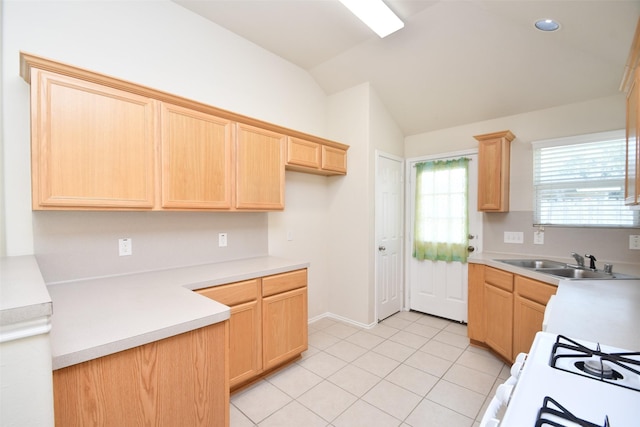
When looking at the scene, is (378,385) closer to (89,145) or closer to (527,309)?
(527,309)

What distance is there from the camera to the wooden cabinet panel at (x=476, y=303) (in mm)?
2861

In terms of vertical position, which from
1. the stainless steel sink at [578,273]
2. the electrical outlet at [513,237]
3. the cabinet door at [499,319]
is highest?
the electrical outlet at [513,237]

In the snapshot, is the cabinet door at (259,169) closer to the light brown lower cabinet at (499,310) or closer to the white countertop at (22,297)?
the white countertop at (22,297)

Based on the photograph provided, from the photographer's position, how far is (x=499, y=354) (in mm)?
2676

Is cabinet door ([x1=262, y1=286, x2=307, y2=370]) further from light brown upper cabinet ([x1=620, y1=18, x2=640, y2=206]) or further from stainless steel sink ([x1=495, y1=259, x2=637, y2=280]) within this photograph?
light brown upper cabinet ([x1=620, y1=18, x2=640, y2=206])

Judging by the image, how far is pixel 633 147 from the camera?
160cm

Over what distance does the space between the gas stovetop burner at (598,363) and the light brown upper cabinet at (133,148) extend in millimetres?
2177

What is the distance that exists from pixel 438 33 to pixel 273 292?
9.17 feet

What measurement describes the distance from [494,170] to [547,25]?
1.31m

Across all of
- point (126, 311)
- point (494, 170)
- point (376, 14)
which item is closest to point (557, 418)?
point (126, 311)

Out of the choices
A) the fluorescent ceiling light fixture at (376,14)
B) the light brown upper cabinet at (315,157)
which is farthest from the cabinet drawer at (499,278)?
the fluorescent ceiling light fixture at (376,14)

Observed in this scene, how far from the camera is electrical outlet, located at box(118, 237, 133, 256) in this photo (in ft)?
6.84

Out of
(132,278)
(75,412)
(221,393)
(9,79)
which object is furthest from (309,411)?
(9,79)

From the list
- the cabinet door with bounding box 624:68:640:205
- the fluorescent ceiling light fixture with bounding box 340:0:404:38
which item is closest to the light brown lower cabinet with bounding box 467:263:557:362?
the cabinet door with bounding box 624:68:640:205
